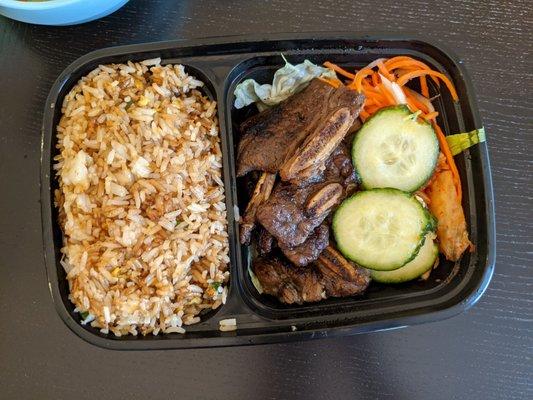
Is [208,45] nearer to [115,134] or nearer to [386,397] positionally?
[115,134]

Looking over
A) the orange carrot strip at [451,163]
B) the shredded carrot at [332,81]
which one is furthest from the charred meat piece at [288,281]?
the shredded carrot at [332,81]

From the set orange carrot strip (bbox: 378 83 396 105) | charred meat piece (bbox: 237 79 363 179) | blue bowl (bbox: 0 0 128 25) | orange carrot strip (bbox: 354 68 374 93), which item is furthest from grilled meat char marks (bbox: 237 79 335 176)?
blue bowl (bbox: 0 0 128 25)

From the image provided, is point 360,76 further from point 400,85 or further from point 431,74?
point 431,74

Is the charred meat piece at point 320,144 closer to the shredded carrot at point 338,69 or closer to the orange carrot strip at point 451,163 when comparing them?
the shredded carrot at point 338,69

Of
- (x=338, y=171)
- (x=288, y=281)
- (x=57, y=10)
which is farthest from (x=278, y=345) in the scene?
(x=57, y=10)

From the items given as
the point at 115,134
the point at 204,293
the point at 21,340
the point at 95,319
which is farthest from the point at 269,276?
the point at 21,340

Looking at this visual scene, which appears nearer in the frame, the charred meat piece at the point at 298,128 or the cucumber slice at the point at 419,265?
the charred meat piece at the point at 298,128
